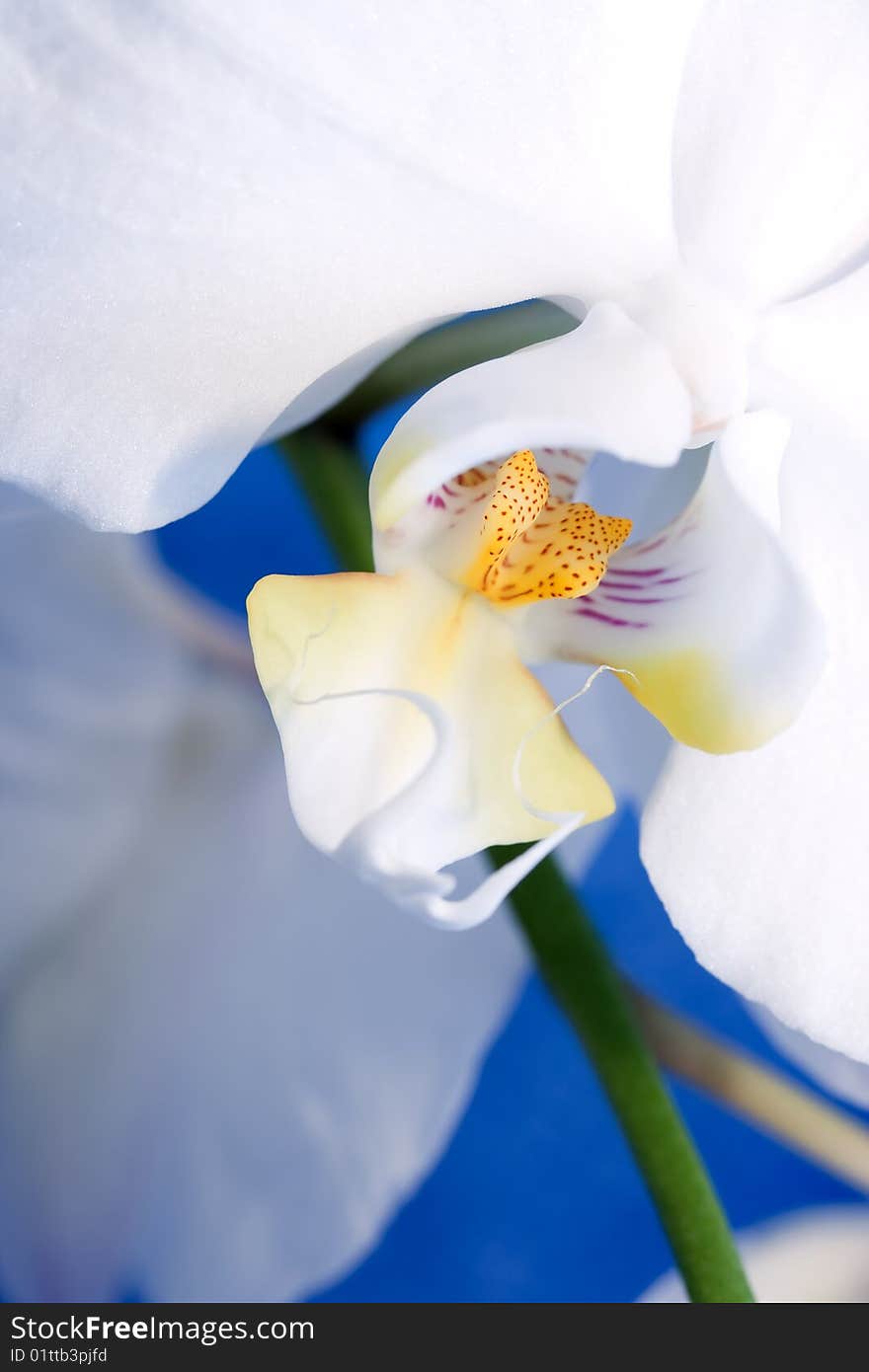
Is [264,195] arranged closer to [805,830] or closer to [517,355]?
[517,355]

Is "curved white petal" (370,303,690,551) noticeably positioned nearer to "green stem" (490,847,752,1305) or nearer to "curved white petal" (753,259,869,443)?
"curved white petal" (753,259,869,443)

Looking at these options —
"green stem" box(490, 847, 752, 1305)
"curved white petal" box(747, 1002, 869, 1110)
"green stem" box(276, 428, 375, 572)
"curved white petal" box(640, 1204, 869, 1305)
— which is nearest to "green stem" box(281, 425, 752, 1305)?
"green stem" box(490, 847, 752, 1305)

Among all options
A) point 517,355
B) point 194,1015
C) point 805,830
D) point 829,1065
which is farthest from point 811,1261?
point 517,355

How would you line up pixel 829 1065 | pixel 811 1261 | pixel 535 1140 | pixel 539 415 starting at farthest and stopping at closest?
1. pixel 535 1140
2. pixel 811 1261
3. pixel 829 1065
4. pixel 539 415

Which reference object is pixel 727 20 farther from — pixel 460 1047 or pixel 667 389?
pixel 460 1047

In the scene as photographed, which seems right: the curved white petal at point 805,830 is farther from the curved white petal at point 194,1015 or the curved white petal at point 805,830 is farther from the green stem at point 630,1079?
the curved white petal at point 194,1015

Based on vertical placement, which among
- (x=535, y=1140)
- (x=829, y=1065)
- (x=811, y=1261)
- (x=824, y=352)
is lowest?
(x=535, y=1140)
